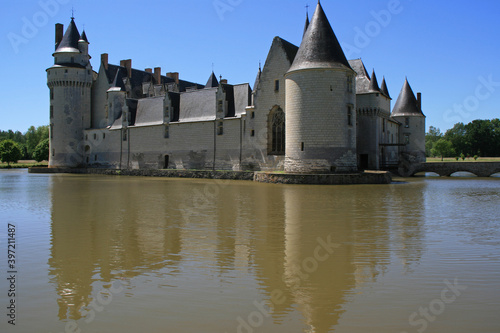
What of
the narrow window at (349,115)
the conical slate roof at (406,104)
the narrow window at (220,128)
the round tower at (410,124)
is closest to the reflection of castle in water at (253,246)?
the narrow window at (349,115)

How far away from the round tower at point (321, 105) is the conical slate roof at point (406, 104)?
19576 mm

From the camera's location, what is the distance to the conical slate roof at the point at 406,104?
4350 centimetres

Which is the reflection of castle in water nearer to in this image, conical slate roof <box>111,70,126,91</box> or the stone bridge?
the stone bridge

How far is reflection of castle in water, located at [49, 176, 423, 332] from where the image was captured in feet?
16.7

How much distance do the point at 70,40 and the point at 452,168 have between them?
4026cm

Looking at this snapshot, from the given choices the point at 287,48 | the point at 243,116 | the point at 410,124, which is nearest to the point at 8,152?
the point at 243,116

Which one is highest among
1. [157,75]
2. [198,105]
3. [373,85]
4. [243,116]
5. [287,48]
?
[157,75]

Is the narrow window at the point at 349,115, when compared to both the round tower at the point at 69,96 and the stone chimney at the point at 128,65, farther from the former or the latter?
the round tower at the point at 69,96

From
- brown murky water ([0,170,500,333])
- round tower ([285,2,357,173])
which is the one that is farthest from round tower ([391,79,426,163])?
brown murky water ([0,170,500,333])

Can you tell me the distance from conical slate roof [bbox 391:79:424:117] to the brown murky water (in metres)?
34.6

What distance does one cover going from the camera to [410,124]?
43.2 meters

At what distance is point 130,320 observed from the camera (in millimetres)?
4219

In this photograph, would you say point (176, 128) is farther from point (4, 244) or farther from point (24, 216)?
point (4, 244)

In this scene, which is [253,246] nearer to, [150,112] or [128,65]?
[150,112]
